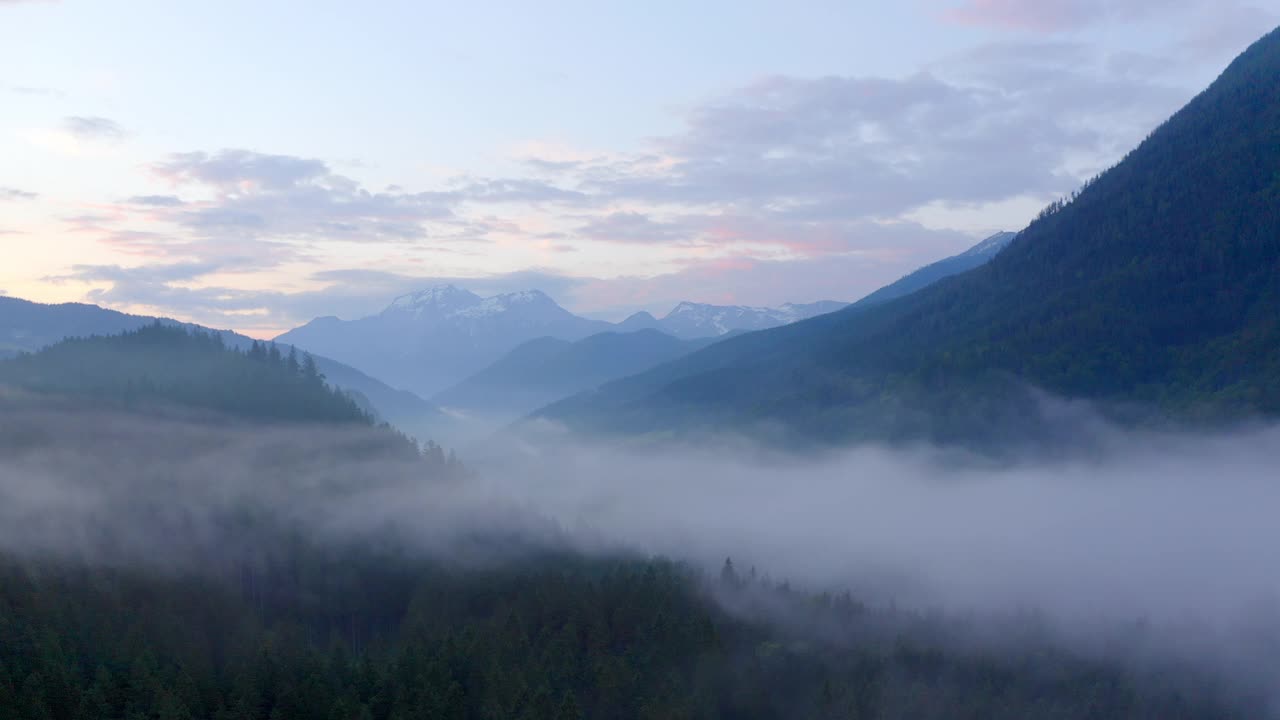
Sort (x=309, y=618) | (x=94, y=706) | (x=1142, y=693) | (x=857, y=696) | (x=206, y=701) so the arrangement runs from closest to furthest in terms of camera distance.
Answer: (x=94, y=706)
(x=206, y=701)
(x=857, y=696)
(x=1142, y=693)
(x=309, y=618)

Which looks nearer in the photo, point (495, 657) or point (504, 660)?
point (495, 657)

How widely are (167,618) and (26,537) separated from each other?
174ft

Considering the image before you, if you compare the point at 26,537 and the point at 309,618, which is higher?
the point at 26,537

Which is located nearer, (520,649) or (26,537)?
(520,649)

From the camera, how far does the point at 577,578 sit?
18750cm

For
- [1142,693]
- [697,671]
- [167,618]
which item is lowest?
[1142,693]

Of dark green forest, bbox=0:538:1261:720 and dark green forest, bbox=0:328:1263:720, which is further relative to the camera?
dark green forest, bbox=0:328:1263:720

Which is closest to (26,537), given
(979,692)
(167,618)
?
(167,618)

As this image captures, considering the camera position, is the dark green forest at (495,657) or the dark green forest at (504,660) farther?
the dark green forest at (495,657)

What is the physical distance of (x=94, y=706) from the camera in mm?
101062

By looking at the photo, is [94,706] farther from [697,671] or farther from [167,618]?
[697,671]

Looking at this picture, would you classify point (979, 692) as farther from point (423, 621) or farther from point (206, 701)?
point (206, 701)

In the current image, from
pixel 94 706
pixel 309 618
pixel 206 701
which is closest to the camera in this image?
pixel 94 706

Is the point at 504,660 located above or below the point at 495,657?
below
